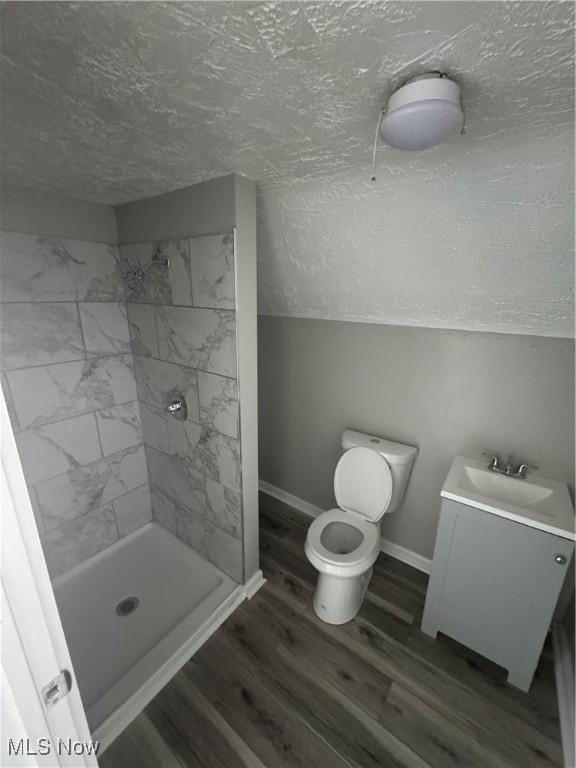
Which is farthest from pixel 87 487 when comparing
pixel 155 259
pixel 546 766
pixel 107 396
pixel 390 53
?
pixel 546 766

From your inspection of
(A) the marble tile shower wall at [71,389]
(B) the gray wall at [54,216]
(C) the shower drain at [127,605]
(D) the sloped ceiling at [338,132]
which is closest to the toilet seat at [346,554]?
(C) the shower drain at [127,605]

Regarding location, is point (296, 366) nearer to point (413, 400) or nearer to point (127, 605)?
point (413, 400)

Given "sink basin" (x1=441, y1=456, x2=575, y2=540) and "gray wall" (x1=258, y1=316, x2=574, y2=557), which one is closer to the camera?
"sink basin" (x1=441, y1=456, x2=575, y2=540)

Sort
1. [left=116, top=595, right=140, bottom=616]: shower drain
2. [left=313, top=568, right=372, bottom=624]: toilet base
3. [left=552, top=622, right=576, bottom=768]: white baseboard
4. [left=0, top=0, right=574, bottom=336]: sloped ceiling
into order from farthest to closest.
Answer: [left=116, top=595, right=140, bottom=616]: shower drain, [left=313, top=568, right=372, bottom=624]: toilet base, [left=552, top=622, right=576, bottom=768]: white baseboard, [left=0, top=0, right=574, bottom=336]: sloped ceiling

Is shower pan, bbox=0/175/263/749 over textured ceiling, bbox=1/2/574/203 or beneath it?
beneath

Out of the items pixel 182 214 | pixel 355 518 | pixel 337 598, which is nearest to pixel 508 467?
pixel 355 518

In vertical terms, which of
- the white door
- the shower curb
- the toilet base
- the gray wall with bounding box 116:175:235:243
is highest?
the gray wall with bounding box 116:175:235:243

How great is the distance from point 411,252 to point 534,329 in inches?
26.8

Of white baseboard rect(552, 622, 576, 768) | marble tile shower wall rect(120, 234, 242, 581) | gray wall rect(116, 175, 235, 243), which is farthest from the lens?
marble tile shower wall rect(120, 234, 242, 581)

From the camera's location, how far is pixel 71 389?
70.6 inches

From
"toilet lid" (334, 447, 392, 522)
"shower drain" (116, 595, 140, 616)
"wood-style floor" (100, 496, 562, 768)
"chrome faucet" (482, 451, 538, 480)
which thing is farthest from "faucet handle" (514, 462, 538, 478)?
"shower drain" (116, 595, 140, 616)

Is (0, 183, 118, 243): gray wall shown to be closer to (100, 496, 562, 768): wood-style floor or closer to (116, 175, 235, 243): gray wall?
(116, 175, 235, 243): gray wall

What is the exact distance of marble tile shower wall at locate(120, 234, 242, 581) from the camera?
1512 millimetres

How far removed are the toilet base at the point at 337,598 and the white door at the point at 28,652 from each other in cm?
123
